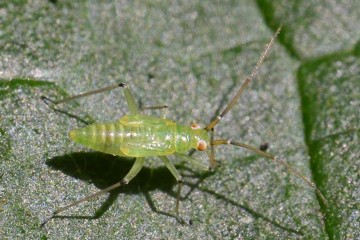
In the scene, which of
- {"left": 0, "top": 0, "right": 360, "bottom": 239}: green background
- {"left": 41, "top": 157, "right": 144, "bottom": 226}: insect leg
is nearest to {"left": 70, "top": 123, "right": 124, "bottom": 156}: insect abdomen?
{"left": 41, "top": 157, "right": 144, "bottom": 226}: insect leg

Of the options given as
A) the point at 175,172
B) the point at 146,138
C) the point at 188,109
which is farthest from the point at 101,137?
the point at 188,109

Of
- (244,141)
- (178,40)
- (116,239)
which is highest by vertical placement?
(178,40)

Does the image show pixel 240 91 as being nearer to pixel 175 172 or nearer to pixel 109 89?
pixel 175 172

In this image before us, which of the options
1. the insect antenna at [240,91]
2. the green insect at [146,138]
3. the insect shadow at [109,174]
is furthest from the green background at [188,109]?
the insect antenna at [240,91]

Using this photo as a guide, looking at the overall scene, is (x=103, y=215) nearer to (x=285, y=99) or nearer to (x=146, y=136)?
(x=146, y=136)

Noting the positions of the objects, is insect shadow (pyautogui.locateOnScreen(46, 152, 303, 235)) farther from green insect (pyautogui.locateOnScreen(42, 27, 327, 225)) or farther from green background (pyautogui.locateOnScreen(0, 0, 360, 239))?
green insect (pyautogui.locateOnScreen(42, 27, 327, 225))

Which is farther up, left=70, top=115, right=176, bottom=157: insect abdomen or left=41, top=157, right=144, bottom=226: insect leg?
left=70, top=115, right=176, bottom=157: insect abdomen

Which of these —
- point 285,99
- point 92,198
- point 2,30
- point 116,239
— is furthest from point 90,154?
point 285,99
